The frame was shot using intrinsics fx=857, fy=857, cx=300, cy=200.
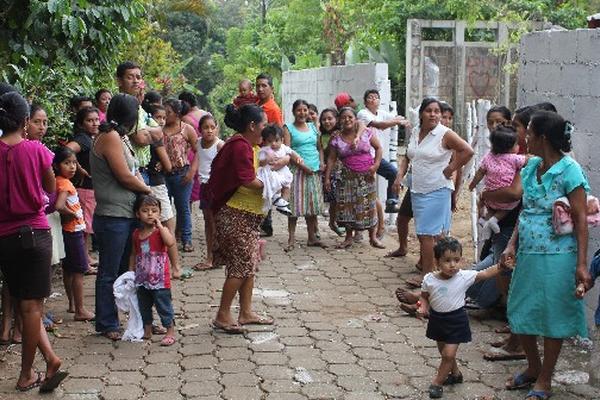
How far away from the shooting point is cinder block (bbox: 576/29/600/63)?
6004 millimetres

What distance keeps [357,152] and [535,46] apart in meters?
2.92

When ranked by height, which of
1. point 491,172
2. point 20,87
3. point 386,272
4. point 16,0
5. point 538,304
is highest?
point 16,0

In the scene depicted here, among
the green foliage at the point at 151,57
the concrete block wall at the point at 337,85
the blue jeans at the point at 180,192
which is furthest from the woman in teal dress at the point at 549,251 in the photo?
the green foliage at the point at 151,57

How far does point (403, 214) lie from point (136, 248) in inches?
140

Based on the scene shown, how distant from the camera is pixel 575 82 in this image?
6328 millimetres

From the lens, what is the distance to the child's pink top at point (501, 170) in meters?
6.34

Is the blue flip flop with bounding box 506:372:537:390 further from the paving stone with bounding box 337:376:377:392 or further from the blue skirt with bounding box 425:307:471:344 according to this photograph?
the paving stone with bounding box 337:376:377:392

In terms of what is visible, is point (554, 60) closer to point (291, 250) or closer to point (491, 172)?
point (491, 172)

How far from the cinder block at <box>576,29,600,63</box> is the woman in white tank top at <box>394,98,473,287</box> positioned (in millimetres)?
1462

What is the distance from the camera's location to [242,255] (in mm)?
6422

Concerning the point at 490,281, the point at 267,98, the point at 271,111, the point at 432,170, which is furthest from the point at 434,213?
the point at 267,98

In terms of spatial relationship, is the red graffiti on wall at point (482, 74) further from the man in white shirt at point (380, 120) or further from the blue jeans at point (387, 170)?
the blue jeans at point (387, 170)

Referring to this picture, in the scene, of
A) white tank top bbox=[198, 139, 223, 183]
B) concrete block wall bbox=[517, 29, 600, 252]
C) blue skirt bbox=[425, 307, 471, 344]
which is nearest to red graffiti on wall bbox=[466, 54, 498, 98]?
white tank top bbox=[198, 139, 223, 183]

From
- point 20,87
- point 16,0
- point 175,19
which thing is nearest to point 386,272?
point 20,87
